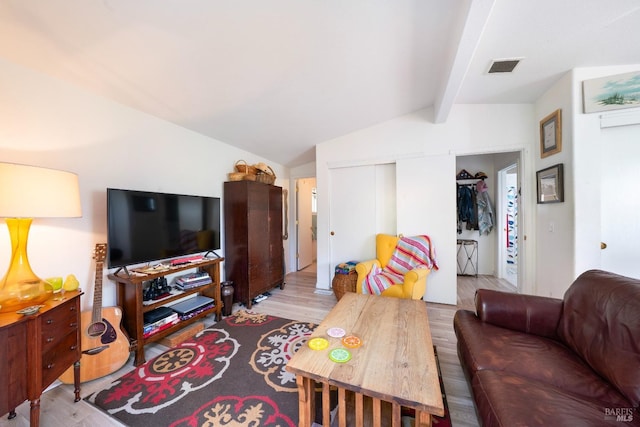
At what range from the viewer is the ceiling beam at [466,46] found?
1267 mm

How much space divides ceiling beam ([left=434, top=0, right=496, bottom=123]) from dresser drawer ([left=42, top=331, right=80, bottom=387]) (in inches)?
119

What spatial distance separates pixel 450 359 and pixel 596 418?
1.07m

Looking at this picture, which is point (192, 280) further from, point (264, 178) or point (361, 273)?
point (361, 273)

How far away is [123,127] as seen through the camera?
205 centimetres

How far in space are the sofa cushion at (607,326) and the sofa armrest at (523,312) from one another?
0.05 meters

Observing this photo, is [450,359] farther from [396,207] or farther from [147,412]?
[147,412]

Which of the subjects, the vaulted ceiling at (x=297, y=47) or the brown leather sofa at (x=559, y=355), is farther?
the vaulted ceiling at (x=297, y=47)

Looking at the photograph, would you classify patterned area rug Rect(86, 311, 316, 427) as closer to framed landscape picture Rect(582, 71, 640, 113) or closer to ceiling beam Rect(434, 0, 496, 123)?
ceiling beam Rect(434, 0, 496, 123)

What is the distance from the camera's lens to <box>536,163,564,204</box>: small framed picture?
85.1 inches

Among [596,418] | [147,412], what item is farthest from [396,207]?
[147,412]

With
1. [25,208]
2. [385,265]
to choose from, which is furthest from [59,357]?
[385,265]

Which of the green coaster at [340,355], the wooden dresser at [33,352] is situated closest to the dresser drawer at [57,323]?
the wooden dresser at [33,352]

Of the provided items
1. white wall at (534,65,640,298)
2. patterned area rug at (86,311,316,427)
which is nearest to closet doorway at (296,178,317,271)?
patterned area rug at (86,311,316,427)

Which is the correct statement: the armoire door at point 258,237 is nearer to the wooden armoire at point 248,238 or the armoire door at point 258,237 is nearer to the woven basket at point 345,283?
the wooden armoire at point 248,238
